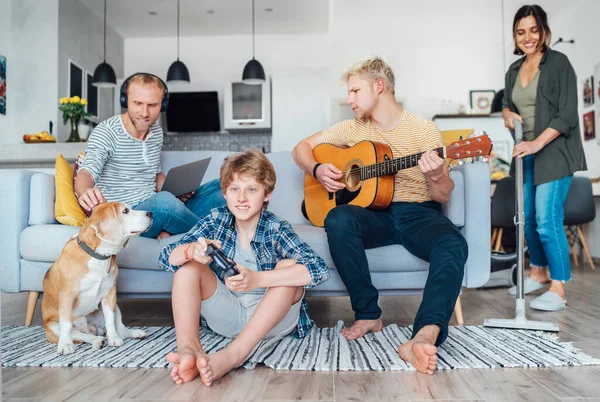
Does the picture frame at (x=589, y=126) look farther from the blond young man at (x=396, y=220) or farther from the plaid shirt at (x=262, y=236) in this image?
the plaid shirt at (x=262, y=236)

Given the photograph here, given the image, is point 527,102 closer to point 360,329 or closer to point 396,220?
point 396,220

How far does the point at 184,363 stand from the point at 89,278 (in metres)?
0.58

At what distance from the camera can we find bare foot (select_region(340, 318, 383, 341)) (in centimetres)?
180

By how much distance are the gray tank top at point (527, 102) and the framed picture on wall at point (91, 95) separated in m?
4.48

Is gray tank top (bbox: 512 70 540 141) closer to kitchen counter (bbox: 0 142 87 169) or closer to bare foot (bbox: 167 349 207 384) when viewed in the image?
bare foot (bbox: 167 349 207 384)

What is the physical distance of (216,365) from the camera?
130 cm

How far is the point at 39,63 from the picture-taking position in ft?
16.0

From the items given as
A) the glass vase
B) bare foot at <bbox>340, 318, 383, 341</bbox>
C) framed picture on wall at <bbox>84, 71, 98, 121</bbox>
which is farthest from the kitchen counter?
bare foot at <bbox>340, 318, 383, 341</bbox>

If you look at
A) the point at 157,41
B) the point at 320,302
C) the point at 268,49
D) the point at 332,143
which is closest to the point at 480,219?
the point at 332,143

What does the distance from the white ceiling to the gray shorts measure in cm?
468

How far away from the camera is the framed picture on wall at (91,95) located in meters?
5.70

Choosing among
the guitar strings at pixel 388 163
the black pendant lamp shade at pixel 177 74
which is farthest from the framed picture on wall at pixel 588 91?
the guitar strings at pixel 388 163

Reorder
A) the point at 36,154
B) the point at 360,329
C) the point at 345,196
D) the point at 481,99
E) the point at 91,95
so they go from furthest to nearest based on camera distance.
A: the point at 481,99 < the point at 91,95 < the point at 36,154 < the point at 345,196 < the point at 360,329

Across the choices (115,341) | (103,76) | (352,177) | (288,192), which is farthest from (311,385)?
(103,76)
